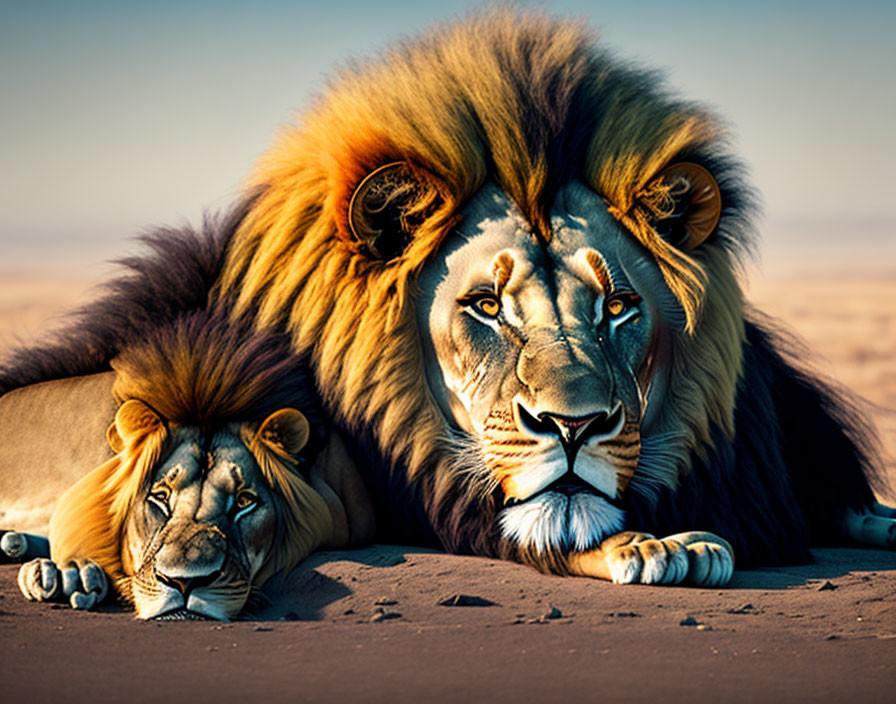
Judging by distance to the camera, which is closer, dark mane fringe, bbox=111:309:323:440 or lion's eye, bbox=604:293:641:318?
dark mane fringe, bbox=111:309:323:440

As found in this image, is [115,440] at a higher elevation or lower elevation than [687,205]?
lower

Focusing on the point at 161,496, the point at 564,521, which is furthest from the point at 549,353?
the point at 161,496

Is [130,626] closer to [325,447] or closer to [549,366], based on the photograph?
[325,447]

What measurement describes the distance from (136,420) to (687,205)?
7.47 feet

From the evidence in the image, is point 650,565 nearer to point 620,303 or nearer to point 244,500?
point 620,303

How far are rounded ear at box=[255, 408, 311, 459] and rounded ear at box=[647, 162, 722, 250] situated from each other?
158cm

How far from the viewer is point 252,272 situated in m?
5.88

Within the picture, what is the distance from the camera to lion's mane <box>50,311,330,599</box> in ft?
16.8

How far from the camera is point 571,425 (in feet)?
16.4

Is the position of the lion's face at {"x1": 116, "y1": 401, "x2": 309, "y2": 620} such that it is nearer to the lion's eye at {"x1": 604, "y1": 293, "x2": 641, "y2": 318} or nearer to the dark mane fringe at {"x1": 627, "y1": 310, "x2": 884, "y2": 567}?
the lion's eye at {"x1": 604, "y1": 293, "x2": 641, "y2": 318}

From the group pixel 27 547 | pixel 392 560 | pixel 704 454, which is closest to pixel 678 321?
pixel 704 454

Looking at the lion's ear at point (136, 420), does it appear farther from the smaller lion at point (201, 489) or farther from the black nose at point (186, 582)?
the black nose at point (186, 582)

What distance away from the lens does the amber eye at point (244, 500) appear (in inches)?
199

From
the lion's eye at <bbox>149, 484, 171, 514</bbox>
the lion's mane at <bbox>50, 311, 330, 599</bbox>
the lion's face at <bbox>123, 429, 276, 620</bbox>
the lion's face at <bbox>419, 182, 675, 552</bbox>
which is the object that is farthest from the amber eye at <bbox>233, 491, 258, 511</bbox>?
the lion's face at <bbox>419, 182, 675, 552</bbox>
